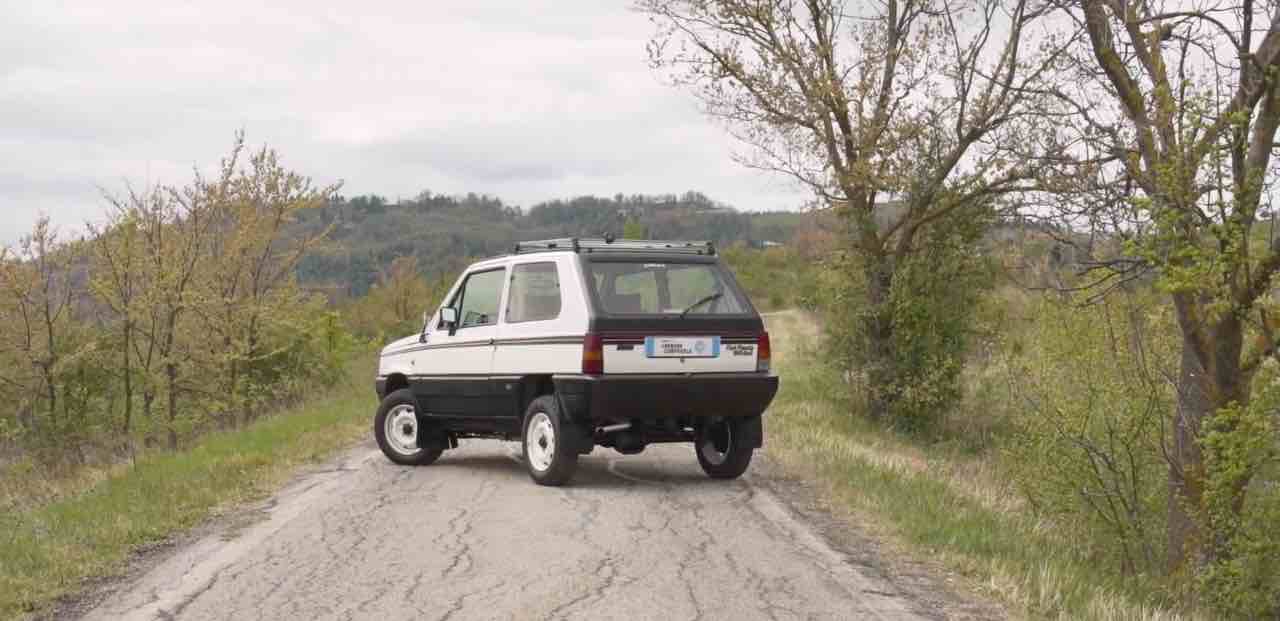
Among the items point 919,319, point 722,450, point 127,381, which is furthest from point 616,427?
point 127,381

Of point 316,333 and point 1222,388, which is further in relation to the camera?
point 316,333

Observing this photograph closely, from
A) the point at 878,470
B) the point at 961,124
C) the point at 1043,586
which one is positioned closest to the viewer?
the point at 1043,586

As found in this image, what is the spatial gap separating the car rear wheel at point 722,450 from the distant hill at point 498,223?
56559 millimetres

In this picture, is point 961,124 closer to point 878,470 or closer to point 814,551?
point 878,470

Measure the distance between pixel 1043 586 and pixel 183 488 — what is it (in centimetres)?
678

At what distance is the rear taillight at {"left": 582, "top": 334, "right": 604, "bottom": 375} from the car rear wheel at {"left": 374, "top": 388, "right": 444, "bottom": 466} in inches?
109

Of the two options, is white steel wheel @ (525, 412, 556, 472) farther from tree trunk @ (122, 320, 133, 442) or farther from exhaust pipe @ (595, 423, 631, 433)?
tree trunk @ (122, 320, 133, 442)

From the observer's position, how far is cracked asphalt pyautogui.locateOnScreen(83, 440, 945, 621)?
5953mm

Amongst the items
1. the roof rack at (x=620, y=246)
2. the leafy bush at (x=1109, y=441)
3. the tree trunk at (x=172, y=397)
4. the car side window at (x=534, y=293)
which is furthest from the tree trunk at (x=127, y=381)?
the leafy bush at (x=1109, y=441)

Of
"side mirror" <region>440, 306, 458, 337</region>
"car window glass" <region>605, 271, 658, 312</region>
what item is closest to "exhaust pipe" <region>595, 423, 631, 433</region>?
"car window glass" <region>605, 271, 658, 312</region>

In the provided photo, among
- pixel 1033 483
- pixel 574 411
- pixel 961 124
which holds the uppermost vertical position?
pixel 961 124

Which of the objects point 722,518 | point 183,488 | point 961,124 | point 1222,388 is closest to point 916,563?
point 722,518

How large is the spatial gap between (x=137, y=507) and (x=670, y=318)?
4222 mm

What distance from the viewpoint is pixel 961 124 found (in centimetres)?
1762
